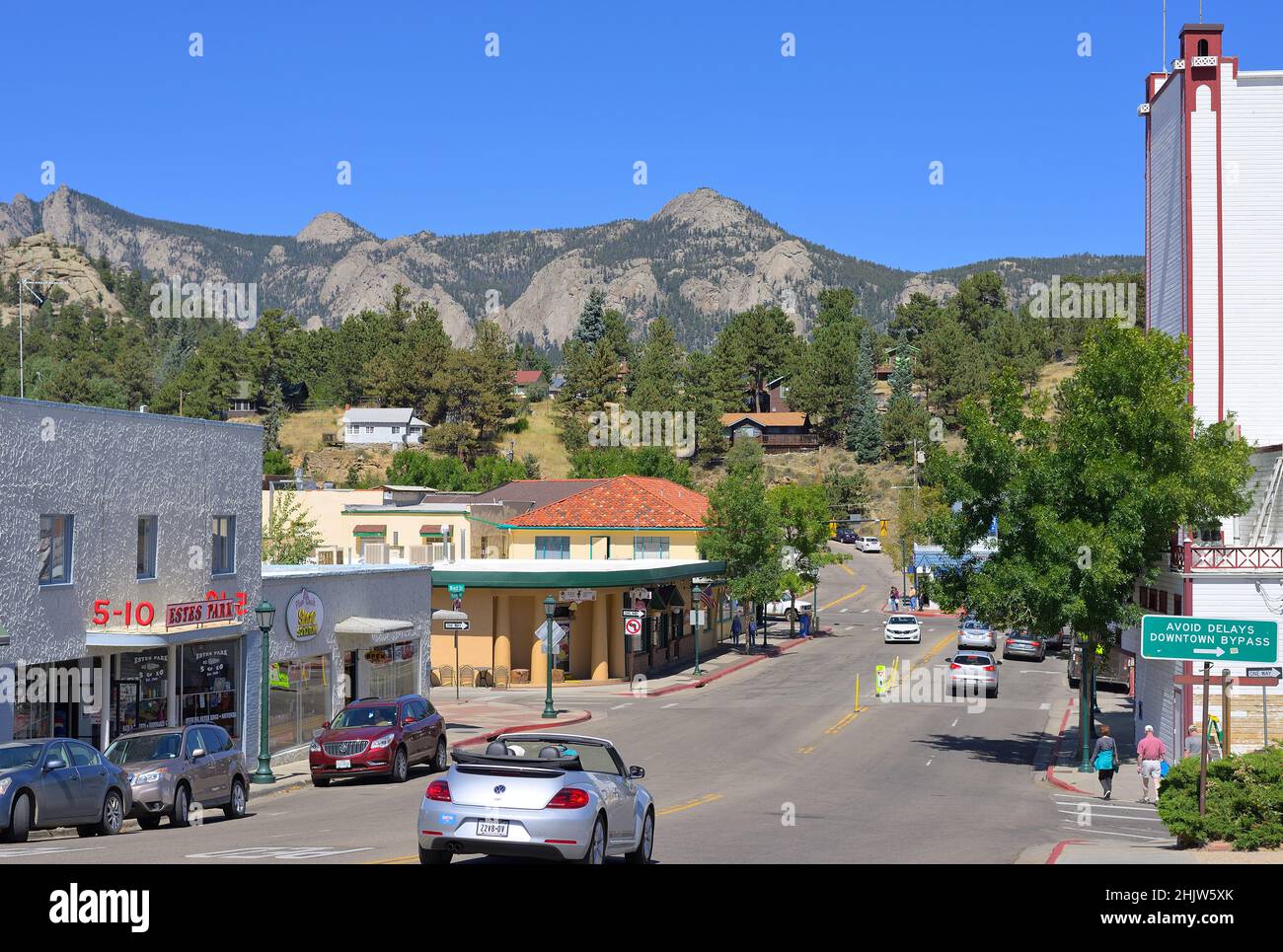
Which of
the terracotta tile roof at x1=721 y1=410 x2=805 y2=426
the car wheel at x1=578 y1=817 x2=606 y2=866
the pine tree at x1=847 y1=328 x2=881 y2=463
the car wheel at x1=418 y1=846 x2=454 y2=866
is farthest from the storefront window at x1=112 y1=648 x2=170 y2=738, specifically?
the terracotta tile roof at x1=721 y1=410 x2=805 y2=426

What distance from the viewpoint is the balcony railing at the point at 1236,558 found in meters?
32.7

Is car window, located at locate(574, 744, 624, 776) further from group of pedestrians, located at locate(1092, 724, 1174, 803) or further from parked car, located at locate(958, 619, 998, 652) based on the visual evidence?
parked car, located at locate(958, 619, 998, 652)

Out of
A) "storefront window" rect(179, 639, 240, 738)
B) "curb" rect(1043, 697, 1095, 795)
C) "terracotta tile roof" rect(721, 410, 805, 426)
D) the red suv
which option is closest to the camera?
the red suv

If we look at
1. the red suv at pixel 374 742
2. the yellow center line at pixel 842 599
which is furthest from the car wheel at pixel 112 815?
the yellow center line at pixel 842 599

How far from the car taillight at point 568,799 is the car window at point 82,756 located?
966 centimetres

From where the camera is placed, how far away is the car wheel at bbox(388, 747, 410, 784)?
2900cm

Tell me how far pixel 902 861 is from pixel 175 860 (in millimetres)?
9011

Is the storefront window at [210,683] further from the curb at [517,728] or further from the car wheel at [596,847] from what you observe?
the car wheel at [596,847]

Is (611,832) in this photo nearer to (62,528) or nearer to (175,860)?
(175,860)

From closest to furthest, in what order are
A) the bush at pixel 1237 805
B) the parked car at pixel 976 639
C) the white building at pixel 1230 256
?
1. the bush at pixel 1237 805
2. the white building at pixel 1230 256
3. the parked car at pixel 976 639

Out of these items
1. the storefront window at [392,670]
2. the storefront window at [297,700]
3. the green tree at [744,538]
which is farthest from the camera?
the green tree at [744,538]

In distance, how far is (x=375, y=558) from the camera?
194 feet

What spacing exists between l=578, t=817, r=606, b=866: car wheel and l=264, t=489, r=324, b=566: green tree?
47.0m

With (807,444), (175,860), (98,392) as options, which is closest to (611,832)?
(175,860)
